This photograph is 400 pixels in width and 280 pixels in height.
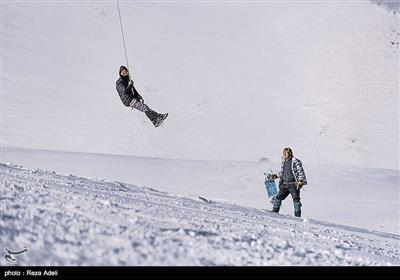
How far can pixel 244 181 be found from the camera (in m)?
16.0

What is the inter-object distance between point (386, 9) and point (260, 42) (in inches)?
246

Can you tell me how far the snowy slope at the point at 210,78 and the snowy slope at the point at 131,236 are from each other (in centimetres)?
1161

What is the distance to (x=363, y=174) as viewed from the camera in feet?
58.6

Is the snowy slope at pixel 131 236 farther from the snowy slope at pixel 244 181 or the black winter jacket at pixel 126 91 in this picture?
the snowy slope at pixel 244 181

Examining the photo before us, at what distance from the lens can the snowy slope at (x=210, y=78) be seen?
63.8 ft

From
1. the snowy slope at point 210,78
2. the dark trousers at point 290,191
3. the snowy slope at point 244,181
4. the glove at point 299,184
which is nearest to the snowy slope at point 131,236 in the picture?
the glove at point 299,184

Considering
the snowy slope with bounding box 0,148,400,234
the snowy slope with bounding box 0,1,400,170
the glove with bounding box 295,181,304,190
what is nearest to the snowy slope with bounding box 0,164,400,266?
the glove with bounding box 295,181,304,190

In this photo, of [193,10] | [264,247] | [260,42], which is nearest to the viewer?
[264,247]

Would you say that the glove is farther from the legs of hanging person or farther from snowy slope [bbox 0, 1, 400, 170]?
snowy slope [bbox 0, 1, 400, 170]

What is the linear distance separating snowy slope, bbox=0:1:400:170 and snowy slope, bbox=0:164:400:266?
11.6 meters
